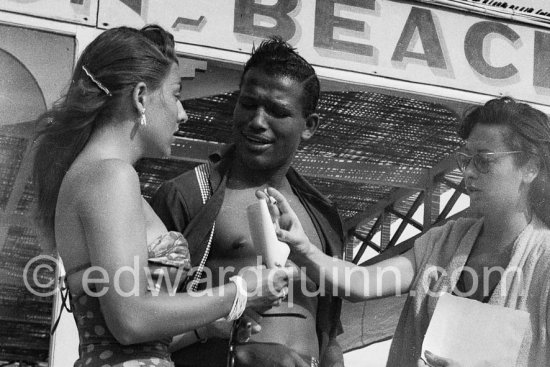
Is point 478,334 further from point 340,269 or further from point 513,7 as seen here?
point 513,7

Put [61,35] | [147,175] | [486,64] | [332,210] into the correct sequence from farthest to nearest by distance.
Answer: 1. [147,175]
2. [486,64]
3. [61,35]
4. [332,210]

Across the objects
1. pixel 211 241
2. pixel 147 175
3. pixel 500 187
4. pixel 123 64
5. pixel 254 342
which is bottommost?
pixel 147 175

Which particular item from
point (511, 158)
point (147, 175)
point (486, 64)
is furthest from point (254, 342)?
point (147, 175)

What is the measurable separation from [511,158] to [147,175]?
10.3ft

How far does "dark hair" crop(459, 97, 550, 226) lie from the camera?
10.1 ft

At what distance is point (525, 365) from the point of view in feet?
9.38

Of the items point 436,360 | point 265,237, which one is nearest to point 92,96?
point 265,237

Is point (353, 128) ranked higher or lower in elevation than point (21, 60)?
lower

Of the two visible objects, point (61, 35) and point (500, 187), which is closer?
point (500, 187)

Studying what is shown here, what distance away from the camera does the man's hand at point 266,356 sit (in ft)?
9.55

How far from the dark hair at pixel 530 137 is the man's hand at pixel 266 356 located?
0.95 meters

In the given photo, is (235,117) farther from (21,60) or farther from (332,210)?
(21,60)

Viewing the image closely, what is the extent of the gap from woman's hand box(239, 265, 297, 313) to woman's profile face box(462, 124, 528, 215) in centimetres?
87

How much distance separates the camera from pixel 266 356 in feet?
9.68
